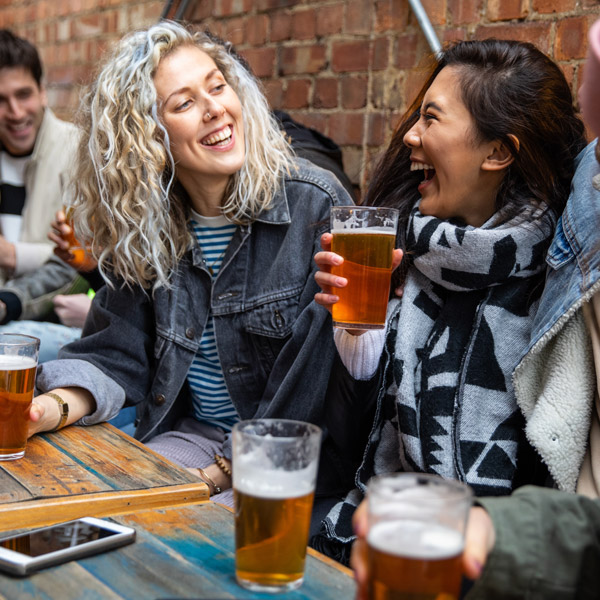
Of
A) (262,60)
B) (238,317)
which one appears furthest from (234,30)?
(238,317)

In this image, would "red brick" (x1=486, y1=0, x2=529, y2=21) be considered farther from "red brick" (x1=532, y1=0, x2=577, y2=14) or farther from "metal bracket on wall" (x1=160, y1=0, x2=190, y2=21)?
"metal bracket on wall" (x1=160, y1=0, x2=190, y2=21)

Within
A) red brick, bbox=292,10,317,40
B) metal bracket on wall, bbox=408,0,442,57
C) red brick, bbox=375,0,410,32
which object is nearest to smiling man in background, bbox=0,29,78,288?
red brick, bbox=292,10,317,40

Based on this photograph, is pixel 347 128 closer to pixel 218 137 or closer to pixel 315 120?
pixel 315 120

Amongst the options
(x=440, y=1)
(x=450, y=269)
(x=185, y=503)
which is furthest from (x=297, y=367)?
(x=440, y=1)

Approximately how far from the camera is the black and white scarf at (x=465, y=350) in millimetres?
1473

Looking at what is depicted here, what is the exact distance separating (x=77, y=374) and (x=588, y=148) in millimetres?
1135

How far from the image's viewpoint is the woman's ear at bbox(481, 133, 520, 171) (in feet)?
5.11

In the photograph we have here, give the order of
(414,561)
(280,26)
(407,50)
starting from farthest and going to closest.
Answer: (280,26) < (407,50) < (414,561)

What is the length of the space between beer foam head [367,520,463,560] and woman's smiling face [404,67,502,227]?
0.97m

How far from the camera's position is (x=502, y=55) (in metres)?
1.58

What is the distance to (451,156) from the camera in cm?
157

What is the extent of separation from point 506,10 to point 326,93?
0.76 m

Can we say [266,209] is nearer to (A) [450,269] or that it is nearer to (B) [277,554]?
(A) [450,269]

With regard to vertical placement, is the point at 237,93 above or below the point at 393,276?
above
